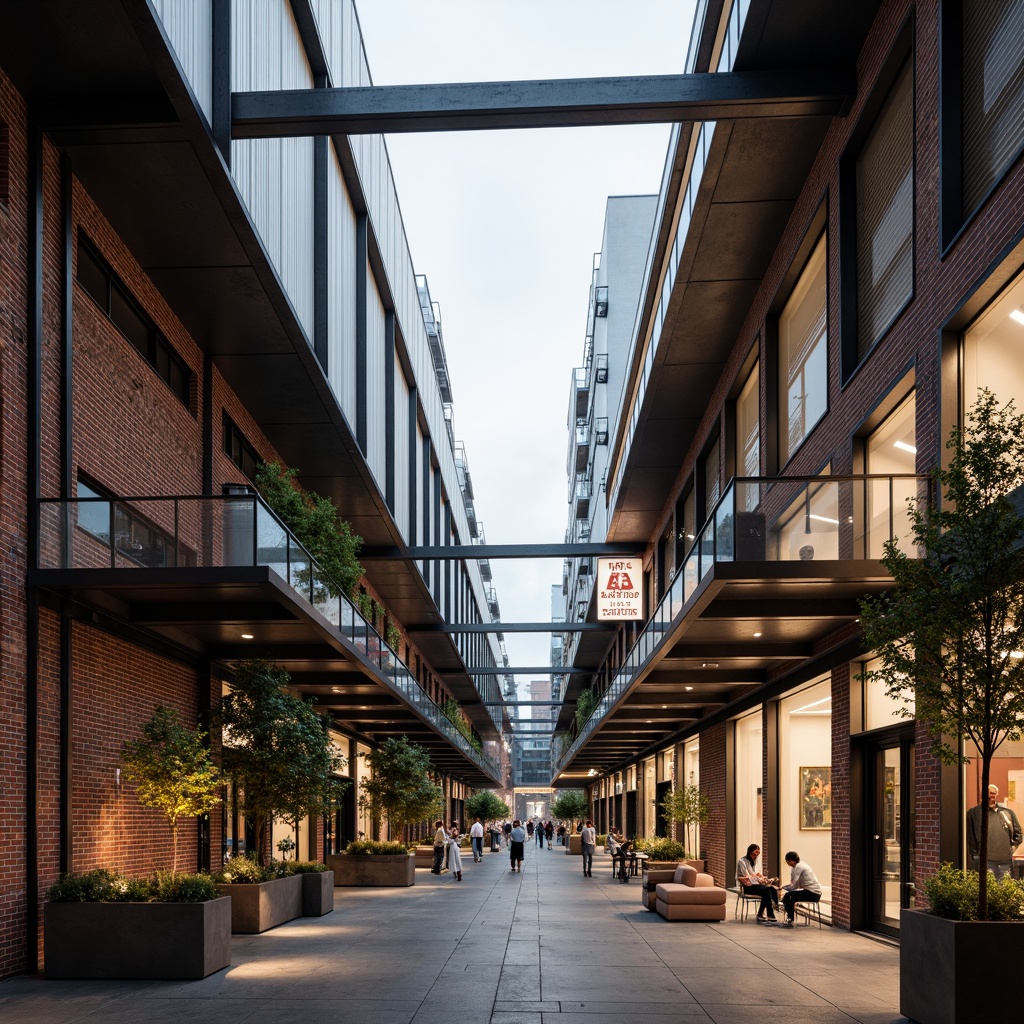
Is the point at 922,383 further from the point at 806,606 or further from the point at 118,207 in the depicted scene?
the point at 118,207

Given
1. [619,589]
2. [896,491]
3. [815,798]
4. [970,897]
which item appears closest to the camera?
[970,897]

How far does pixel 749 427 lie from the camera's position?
23.1 meters

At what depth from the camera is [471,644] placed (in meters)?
63.3

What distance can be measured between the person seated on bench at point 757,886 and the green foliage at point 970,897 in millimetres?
9664

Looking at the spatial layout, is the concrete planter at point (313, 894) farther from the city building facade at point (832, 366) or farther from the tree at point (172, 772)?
the city building facade at point (832, 366)

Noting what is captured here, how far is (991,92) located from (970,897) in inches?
303

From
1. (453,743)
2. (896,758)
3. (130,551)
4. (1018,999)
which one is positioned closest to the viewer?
(1018,999)

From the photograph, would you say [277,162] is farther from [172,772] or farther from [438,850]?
[438,850]

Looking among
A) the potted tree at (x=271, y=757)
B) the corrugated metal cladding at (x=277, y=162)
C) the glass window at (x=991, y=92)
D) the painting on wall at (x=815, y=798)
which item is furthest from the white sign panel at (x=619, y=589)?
the glass window at (x=991, y=92)

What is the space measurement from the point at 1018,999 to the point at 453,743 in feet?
132

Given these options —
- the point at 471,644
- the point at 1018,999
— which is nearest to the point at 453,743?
the point at 471,644

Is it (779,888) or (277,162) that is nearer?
(277,162)

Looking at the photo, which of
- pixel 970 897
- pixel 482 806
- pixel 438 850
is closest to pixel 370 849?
pixel 438 850

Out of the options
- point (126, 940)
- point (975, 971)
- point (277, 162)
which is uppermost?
point (277, 162)
